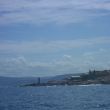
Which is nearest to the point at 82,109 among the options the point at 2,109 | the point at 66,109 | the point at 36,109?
the point at 66,109

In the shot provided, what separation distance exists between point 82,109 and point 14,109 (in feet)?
48.1

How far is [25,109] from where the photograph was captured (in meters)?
84.3

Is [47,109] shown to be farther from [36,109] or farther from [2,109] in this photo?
[2,109]

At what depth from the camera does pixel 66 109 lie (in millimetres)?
81938

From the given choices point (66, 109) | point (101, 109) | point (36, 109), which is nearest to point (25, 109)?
point (36, 109)

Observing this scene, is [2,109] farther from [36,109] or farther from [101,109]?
[101,109]

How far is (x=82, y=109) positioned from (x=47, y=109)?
24.5ft

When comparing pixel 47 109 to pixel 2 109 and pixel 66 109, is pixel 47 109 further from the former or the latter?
pixel 2 109

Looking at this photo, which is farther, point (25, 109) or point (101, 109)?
point (25, 109)

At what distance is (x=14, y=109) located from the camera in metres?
86.5

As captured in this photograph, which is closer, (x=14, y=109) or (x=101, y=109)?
(x=101, y=109)

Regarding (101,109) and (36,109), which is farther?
(36,109)

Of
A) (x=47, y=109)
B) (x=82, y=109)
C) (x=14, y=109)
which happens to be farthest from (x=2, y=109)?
(x=82, y=109)

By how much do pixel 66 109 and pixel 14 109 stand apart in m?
11.1
